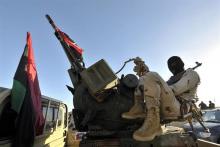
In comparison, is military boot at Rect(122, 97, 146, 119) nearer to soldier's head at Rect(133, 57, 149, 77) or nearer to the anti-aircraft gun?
the anti-aircraft gun

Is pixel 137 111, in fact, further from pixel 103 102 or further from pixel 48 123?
pixel 48 123

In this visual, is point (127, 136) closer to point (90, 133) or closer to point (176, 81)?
point (90, 133)

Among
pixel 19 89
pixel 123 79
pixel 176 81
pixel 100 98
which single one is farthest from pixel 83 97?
pixel 176 81

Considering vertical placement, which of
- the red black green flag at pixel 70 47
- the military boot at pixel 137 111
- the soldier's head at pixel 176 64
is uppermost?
the red black green flag at pixel 70 47

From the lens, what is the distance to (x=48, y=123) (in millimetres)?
5859

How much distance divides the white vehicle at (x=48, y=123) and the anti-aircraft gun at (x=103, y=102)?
694 mm

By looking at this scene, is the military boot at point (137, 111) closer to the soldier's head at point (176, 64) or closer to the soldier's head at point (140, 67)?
the soldier's head at point (140, 67)

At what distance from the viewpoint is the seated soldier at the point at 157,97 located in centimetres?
440

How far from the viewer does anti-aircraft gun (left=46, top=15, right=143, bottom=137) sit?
16.6 feet

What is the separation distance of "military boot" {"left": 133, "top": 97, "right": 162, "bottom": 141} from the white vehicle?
1.61 meters

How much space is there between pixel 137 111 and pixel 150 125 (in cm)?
52

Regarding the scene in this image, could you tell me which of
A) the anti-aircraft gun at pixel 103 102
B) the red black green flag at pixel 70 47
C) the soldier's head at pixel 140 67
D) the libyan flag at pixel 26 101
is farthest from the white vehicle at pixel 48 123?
the soldier's head at pixel 140 67

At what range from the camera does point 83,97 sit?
524cm

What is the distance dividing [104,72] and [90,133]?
99 cm
